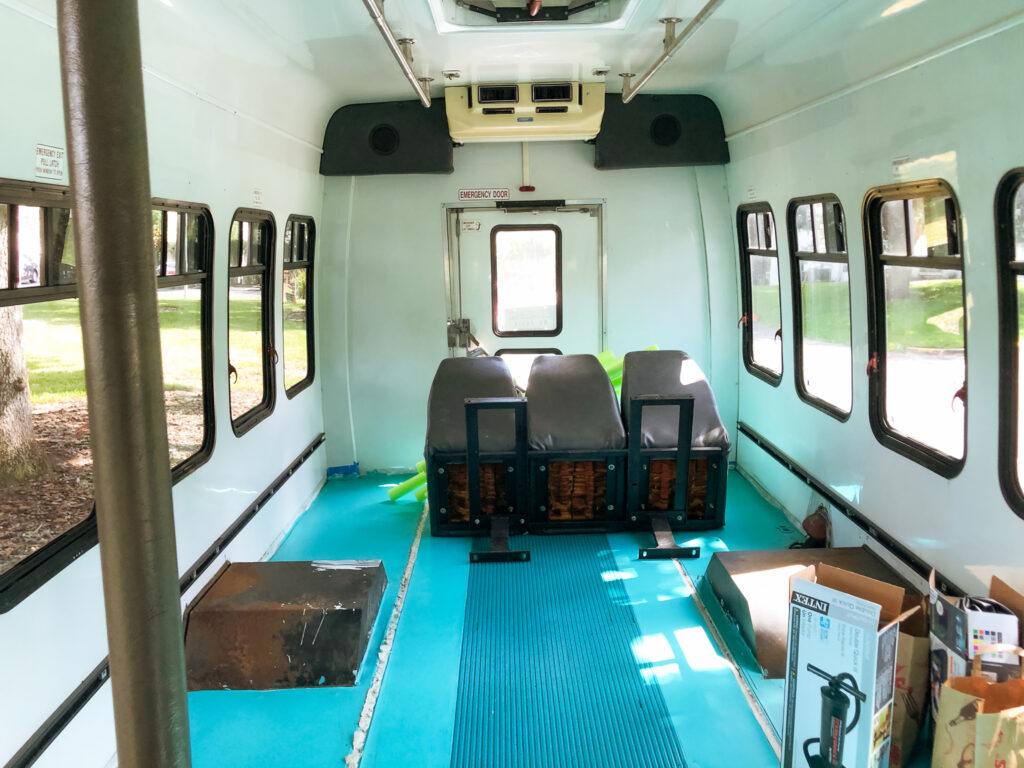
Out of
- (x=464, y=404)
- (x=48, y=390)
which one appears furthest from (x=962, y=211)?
(x=48, y=390)

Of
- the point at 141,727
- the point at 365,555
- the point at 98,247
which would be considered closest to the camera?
the point at 98,247

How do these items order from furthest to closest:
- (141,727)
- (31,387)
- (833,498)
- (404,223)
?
(404,223), (833,498), (31,387), (141,727)

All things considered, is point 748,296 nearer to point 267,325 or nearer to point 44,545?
point 267,325

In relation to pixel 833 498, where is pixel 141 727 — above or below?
above

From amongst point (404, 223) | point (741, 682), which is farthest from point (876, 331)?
point (404, 223)

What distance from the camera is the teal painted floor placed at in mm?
3670

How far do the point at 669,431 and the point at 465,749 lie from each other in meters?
3.06

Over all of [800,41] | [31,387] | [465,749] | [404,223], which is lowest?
[465,749]

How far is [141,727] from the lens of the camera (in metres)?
1.38

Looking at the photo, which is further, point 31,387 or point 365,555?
point 365,555

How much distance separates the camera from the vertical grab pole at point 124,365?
120cm

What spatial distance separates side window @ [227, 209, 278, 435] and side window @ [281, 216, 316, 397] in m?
0.45

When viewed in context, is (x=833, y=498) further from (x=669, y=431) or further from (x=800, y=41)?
(x=800, y=41)

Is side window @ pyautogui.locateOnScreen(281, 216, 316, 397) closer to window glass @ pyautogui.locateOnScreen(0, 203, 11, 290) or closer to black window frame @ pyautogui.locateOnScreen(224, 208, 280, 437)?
black window frame @ pyautogui.locateOnScreen(224, 208, 280, 437)
